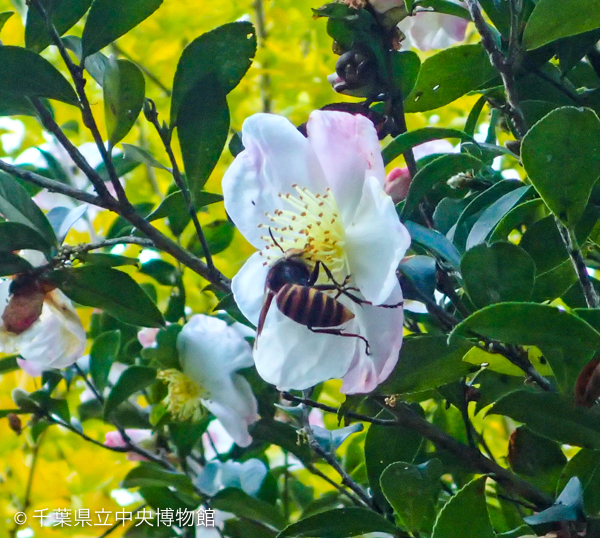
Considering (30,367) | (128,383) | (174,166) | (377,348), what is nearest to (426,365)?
(377,348)

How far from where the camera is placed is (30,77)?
0.60 metres

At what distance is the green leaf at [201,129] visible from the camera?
2.13 feet

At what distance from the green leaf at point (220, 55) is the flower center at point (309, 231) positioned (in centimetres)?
12

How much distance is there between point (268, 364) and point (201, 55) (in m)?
0.26

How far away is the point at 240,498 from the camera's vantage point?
89 cm

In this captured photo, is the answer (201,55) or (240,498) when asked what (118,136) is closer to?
(201,55)

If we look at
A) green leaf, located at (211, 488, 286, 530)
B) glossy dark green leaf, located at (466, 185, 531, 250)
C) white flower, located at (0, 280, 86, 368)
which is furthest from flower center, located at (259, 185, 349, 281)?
green leaf, located at (211, 488, 286, 530)

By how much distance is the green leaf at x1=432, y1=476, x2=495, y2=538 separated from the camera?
53 centimetres

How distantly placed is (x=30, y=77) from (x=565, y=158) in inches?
16.4

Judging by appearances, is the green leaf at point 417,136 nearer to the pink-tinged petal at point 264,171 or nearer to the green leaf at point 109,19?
the pink-tinged petal at point 264,171

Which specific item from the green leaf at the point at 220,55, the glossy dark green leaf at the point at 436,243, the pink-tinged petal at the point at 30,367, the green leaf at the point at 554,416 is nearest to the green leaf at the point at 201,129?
the green leaf at the point at 220,55

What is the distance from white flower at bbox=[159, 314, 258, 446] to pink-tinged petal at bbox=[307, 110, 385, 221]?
376mm

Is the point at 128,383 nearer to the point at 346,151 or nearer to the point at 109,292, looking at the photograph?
the point at 109,292

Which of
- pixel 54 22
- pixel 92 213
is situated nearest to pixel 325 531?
pixel 54 22
